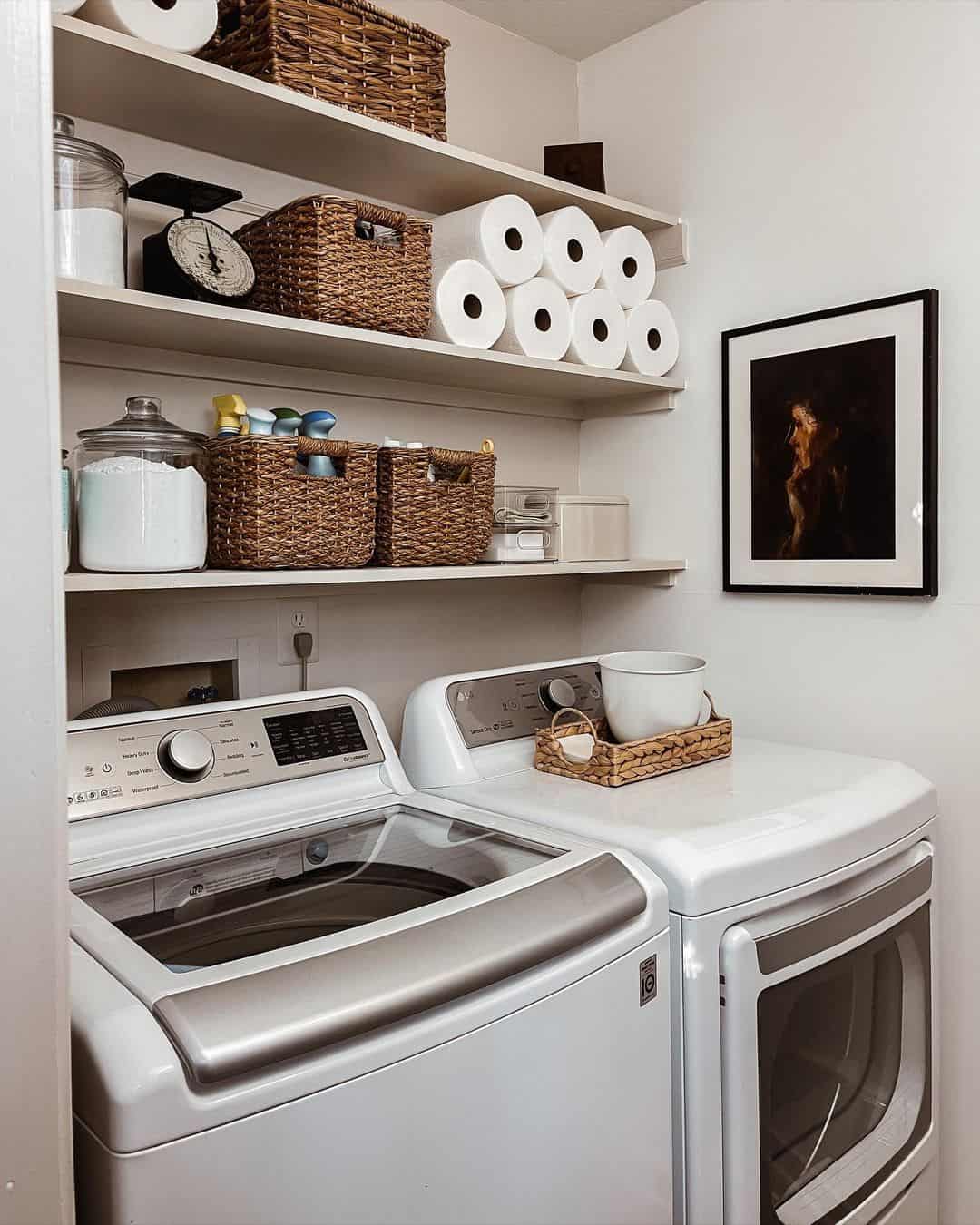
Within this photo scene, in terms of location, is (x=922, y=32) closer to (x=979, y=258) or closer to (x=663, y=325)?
(x=979, y=258)

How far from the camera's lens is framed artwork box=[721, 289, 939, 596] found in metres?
1.86

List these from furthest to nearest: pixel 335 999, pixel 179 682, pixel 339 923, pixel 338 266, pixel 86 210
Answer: pixel 179 682
pixel 338 266
pixel 86 210
pixel 339 923
pixel 335 999

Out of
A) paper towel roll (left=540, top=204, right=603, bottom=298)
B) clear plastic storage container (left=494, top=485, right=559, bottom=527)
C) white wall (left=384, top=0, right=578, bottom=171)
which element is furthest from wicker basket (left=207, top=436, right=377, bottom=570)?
white wall (left=384, top=0, right=578, bottom=171)

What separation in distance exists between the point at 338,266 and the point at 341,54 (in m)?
0.38

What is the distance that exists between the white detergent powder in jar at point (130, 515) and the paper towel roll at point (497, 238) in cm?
78

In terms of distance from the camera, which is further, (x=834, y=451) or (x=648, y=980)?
(x=834, y=451)

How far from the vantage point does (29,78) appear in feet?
2.30

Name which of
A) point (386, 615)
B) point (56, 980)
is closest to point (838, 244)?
point (386, 615)

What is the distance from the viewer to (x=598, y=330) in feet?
6.97

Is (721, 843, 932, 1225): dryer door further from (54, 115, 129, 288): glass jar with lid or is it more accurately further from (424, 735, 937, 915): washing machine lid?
(54, 115, 129, 288): glass jar with lid

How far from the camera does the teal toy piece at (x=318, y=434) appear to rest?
65.8 inches

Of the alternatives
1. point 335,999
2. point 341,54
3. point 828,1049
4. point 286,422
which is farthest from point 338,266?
point 828,1049

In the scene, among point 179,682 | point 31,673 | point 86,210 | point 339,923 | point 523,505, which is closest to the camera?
point 31,673

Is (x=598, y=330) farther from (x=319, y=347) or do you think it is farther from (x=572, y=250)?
(x=319, y=347)
